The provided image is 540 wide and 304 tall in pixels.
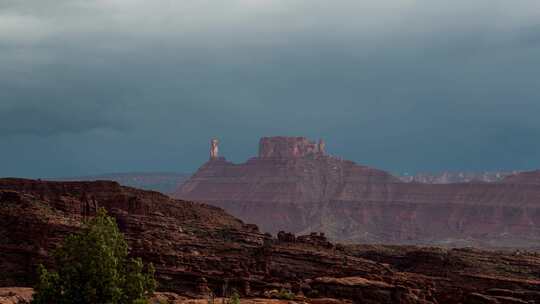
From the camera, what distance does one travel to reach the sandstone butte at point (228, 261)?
64938 mm

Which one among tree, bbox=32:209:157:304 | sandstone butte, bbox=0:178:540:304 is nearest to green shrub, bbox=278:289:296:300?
sandstone butte, bbox=0:178:540:304

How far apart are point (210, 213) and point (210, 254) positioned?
2936 cm

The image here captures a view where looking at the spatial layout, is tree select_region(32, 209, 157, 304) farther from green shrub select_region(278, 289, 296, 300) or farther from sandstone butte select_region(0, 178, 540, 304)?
green shrub select_region(278, 289, 296, 300)

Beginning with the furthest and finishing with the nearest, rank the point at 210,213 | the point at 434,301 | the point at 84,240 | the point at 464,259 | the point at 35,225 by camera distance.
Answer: the point at 210,213, the point at 464,259, the point at 35,225, the point at 434,301, the point at 84,240

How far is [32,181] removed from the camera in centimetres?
9012

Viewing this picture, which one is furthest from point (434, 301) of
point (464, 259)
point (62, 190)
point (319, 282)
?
point (62, 190)

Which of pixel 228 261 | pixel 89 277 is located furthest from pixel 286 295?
pixel 89 277

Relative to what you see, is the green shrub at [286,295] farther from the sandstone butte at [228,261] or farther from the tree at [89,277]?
the tree at [89,277]

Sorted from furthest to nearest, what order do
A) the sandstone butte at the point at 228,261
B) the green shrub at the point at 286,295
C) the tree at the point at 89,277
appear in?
the sandstone butte at the point at 228,261, the green shrub at the point at 286,295, the tree at the point at 89,277

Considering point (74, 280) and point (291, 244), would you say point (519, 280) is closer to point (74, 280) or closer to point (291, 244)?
point (291, 244)

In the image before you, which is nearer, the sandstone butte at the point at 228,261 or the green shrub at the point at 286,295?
the green shrub at the point at 286,295

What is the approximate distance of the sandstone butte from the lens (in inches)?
2557

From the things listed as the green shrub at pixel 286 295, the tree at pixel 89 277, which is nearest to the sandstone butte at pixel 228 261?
the green shrub at pixel 286 295

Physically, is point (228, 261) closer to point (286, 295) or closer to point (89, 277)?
point (286, 295)
